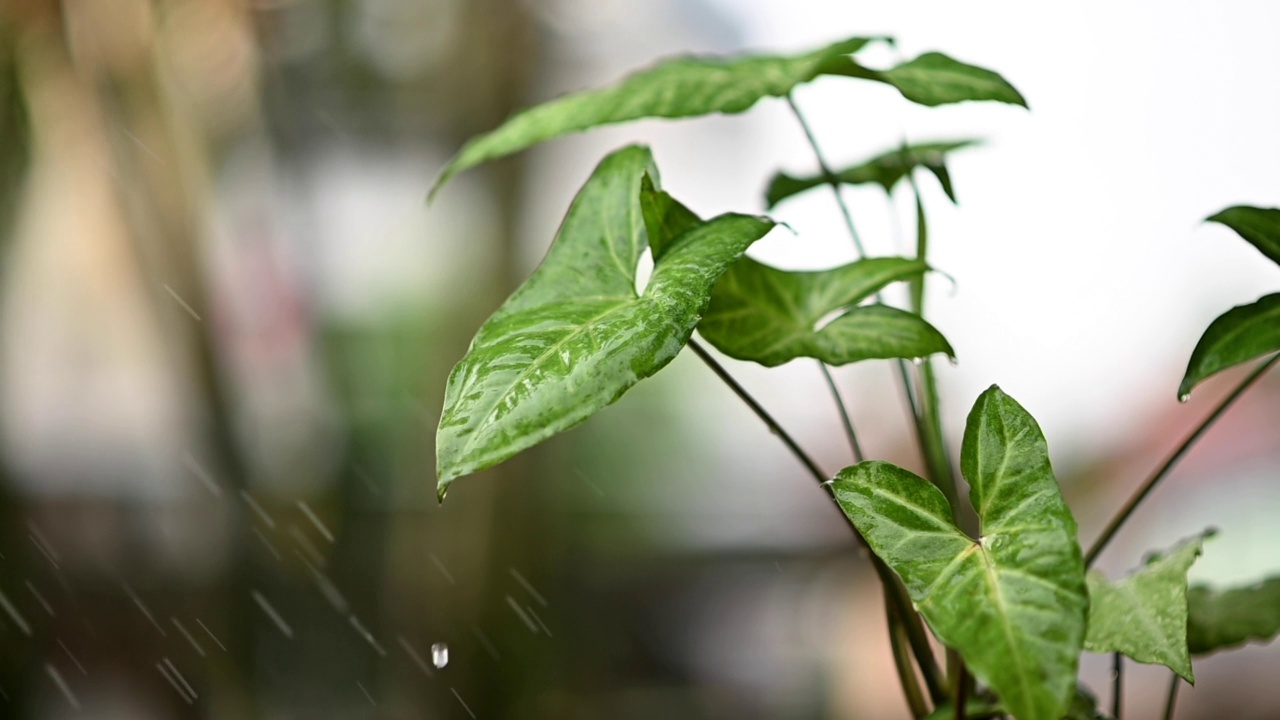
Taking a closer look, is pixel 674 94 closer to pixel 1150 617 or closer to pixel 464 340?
pixel 1150 617

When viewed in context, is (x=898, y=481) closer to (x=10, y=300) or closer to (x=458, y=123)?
(x=458, y=123)

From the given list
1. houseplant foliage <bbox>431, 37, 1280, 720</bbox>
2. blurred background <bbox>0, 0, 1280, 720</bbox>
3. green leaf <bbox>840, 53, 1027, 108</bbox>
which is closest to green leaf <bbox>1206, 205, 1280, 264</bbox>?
houseplant foliage <bbox>431, 37, 1280, 720</bbox>

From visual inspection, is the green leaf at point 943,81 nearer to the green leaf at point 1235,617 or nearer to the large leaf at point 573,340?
the large leaf at point 573,340

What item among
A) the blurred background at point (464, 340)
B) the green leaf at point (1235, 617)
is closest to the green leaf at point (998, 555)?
the green leaf at point (1235, 617)

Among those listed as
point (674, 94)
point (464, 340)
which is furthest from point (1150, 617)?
point (464, 340)

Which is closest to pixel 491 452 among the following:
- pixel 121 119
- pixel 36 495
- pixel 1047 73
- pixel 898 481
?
pixel 898 481

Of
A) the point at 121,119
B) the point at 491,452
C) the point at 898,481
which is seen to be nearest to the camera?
the point at 491,452
